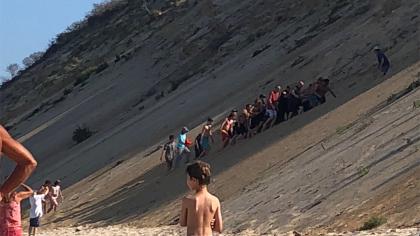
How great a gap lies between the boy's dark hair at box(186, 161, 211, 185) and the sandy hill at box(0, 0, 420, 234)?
30.3 feet

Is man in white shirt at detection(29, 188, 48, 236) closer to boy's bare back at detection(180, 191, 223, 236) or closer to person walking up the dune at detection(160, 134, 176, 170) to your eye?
person walking up the dune at detection(160, 134, 176, 170)

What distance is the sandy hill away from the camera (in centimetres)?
2212

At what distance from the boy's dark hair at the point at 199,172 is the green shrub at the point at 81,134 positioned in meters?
42.4

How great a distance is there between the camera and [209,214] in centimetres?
879

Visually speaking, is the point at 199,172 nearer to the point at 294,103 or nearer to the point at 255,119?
the point at 294,103

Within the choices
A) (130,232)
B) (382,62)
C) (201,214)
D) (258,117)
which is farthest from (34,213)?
(382,62)

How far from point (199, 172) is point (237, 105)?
31.5 metres

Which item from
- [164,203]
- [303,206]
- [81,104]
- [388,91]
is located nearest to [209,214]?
[303,206]

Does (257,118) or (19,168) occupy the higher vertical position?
(257,118)

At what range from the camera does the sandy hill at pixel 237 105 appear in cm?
2212

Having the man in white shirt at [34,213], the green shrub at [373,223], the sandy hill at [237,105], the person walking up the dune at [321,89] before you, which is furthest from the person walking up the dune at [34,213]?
the person walking up the dune at [321,89]

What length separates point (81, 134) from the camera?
168ft

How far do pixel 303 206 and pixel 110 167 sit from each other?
60.2 feet

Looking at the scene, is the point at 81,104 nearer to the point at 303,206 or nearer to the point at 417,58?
the point at 417,58
